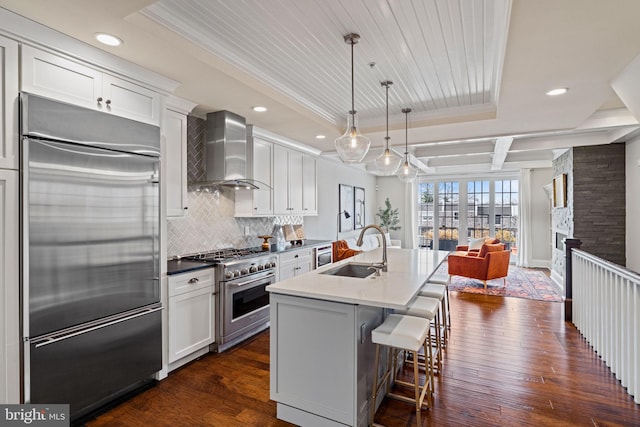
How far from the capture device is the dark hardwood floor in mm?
2287

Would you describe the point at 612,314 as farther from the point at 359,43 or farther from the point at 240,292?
the point at 240,292

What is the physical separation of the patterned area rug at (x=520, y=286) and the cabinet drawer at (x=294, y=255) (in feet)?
6.93

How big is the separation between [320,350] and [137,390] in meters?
1.59

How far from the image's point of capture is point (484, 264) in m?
6.12

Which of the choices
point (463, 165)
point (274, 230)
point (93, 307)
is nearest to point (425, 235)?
point (463, 165)

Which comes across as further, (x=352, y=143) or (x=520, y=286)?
(x=520, y=286)

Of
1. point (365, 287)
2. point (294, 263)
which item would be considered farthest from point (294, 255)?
point (365, 287)

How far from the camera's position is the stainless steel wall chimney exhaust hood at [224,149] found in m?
3.61

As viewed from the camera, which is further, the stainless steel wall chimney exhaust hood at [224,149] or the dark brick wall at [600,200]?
the dark brick wall at [600,200]

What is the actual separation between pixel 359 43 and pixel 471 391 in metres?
2.89
